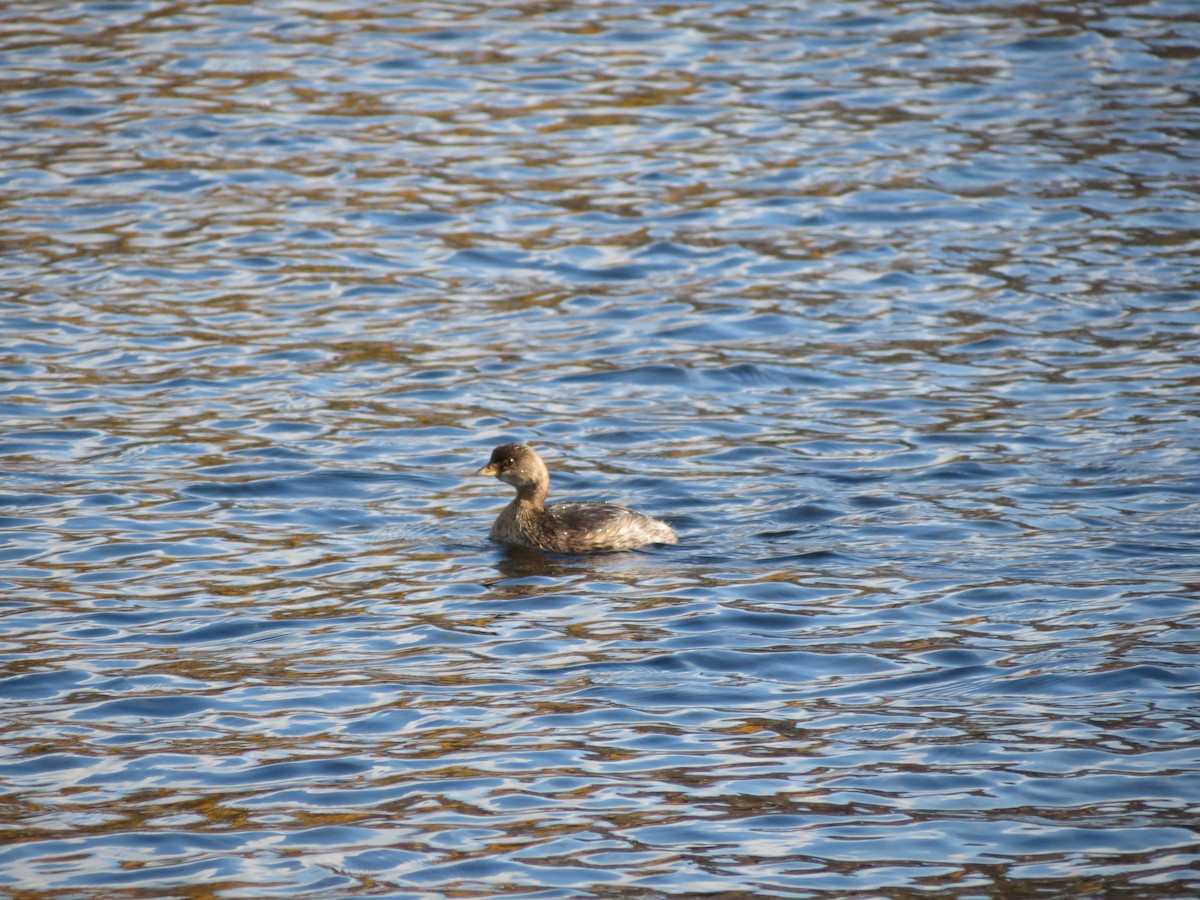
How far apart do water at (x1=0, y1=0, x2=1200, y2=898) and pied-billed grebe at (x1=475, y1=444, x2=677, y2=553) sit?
0.20 meters

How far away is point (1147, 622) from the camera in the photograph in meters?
9.38

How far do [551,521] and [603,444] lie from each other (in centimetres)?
157

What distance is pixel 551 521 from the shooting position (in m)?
11.5

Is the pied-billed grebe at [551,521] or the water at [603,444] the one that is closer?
the water at [603,444]

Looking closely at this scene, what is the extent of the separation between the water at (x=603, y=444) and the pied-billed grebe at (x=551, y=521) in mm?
201

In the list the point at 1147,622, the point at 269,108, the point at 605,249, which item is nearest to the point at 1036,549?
the point at 1147,622

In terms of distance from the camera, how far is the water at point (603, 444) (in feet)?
24.7

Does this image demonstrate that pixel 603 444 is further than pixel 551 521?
Yes

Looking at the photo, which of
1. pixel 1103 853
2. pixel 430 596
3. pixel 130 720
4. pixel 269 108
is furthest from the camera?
pixel 269 108

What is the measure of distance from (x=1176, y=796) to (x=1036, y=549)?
3.27 meters

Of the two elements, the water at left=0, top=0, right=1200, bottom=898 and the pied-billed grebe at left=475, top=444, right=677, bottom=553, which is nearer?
the water at left=0, top=0, right=1200, bottom=898

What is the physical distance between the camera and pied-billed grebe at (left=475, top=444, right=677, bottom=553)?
11.2 m

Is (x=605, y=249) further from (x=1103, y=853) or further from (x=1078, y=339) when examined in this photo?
(x=1103, y=853)

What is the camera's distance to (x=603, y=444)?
42.6 feet
